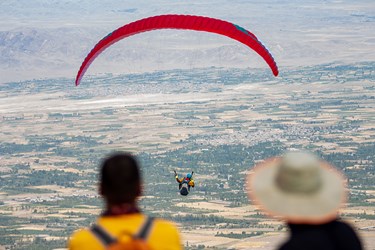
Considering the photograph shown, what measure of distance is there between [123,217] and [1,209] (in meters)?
135

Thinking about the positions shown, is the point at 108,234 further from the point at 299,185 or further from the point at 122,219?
the point at 299,185

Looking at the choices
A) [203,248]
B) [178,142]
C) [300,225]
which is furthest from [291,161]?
[178,142]

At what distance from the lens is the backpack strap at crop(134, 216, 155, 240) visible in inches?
273

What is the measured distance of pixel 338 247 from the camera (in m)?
7.04

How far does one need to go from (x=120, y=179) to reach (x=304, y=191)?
1.24 metres

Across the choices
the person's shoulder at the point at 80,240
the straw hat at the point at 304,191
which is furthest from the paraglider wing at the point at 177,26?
the person's shoulder at the point at 80,240

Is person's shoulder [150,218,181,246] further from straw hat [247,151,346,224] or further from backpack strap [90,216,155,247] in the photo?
straw hat [247,151,346,224]

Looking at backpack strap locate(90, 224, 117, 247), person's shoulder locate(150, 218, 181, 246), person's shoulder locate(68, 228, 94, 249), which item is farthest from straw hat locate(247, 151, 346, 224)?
person's shoulder locate(68, 228, 94, 249)

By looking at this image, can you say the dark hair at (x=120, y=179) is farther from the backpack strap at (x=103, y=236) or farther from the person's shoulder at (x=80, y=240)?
the person's shoulder at (x=80, y=240)

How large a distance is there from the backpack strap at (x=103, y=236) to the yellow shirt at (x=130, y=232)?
23mm

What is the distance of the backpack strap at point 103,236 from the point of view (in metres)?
6.84

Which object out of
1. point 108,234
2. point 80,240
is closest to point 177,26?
point 108,234

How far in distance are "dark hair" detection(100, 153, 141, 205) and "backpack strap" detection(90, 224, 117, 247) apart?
8.4 inches

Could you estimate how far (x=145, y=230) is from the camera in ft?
23.2
